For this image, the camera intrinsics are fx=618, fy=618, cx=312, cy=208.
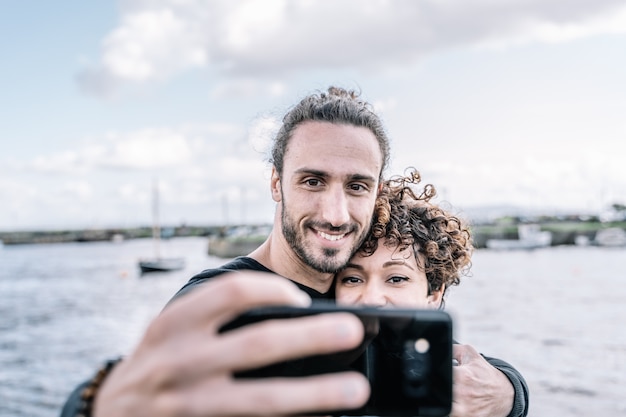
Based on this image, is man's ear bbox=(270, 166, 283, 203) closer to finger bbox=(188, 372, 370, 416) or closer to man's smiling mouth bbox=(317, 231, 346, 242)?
man's smiling mouth bbox=(317, 231, 346, 242)

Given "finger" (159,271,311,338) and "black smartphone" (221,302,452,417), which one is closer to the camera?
"finger" (159,271,311,338)

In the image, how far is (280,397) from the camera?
2.64 feet

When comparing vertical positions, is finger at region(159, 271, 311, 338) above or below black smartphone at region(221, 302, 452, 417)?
above

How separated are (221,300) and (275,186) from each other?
2.40m

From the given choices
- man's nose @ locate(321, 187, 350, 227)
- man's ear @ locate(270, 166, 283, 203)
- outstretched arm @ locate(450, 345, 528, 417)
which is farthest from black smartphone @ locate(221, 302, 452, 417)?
man's ear @ locate(270, 166, 283, 203)

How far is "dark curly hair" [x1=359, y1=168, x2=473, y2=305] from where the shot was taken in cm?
290

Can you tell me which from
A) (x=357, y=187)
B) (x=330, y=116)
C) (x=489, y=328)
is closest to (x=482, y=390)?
(x=357, y=187)

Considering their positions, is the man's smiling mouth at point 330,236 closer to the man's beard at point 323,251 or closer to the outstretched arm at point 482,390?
the man's beard at point 323,251

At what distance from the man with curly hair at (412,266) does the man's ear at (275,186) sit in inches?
19.8

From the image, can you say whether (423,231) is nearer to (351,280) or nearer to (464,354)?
(351,280)

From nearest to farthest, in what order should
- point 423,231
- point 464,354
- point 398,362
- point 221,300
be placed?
point 221,300
point 398,362
point 464,354
point 423,231

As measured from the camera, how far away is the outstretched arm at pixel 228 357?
0.80m

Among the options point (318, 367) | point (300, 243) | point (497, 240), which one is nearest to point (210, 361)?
point (318, 367)

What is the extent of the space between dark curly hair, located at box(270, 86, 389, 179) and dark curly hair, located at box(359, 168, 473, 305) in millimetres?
244
